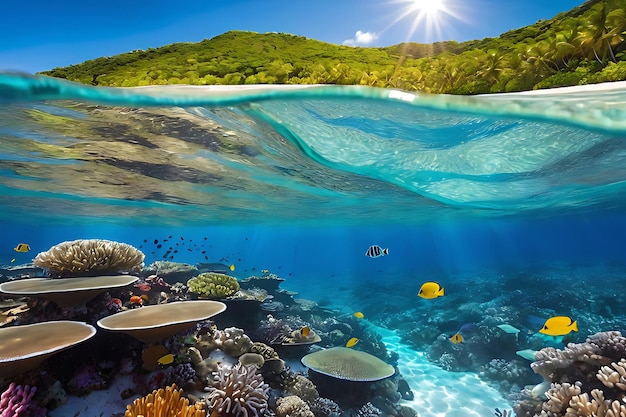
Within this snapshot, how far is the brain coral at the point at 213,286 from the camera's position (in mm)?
9867

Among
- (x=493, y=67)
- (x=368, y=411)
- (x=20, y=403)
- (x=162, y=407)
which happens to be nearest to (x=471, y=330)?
(x=368, y=411)

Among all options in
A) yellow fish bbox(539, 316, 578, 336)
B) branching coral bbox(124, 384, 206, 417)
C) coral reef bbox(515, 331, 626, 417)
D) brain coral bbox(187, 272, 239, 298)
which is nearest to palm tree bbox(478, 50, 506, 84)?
yellow fish bbox(539, 316, 578, 336)

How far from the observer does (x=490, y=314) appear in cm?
1744

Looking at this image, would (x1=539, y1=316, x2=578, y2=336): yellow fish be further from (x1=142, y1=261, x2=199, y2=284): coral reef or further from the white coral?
(x1=142, y1=261, x2=199, y2=284): coral reef

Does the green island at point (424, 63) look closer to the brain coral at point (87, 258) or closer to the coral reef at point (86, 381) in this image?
the brain coral at point (87, 258)

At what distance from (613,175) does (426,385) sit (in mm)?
13142

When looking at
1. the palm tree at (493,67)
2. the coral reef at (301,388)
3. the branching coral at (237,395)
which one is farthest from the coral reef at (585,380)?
the palm tree at (493,67)

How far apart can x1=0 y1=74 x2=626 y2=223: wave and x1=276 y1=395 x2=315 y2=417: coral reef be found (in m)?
6.84

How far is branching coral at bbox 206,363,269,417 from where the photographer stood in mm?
5480

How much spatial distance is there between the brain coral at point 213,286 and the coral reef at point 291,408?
395 centimetres

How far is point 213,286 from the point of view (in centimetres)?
1004

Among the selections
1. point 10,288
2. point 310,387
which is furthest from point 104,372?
point 310,387

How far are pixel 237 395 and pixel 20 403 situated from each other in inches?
125

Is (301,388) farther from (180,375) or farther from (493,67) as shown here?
(493,67)
